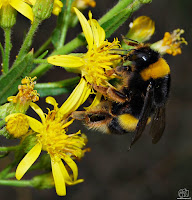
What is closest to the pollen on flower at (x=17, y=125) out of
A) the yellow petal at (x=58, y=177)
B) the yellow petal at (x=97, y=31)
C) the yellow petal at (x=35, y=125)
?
the yellow petal at (x=35, y=125)

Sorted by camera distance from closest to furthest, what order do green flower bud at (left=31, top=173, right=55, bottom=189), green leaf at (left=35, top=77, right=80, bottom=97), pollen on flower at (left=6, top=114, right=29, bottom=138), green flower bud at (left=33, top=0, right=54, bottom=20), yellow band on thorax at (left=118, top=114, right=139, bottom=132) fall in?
pollen on flower at (left=6, top=114, right=29, bottom=138)
green flower bud at (left=33, top=0, right=54, bottom=20)
yellow band on thorax at (left=118, top=114, right=139, bottom=132)
green leaf at (left=35, top=77, right=80, bottom=97)
green flower bud at (left=31, top=173, right=55, bottom=189)

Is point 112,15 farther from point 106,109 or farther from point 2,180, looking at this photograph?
point 2,180

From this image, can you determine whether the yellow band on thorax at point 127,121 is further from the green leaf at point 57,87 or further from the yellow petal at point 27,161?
the yellow petal at point 27,161

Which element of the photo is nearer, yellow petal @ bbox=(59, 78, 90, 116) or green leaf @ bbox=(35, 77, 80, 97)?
yellow petal @ bbox=(59, 78, 90, 116)
